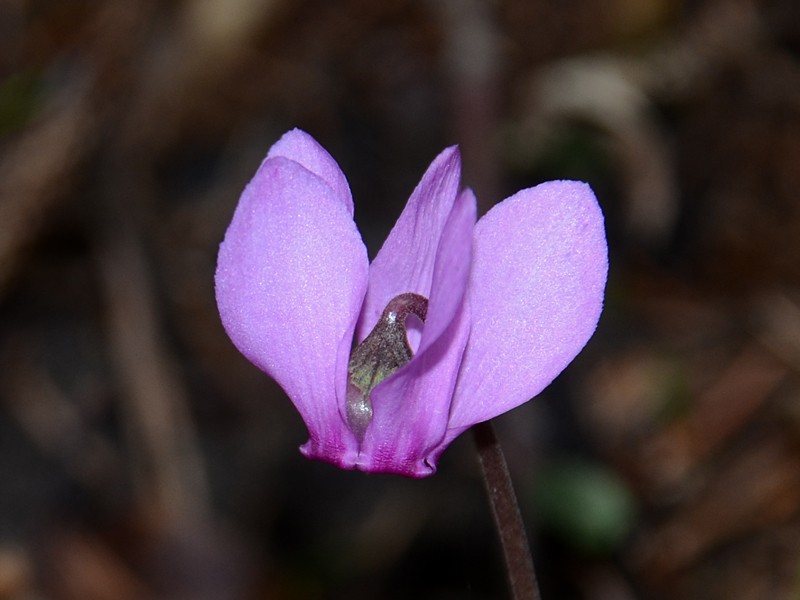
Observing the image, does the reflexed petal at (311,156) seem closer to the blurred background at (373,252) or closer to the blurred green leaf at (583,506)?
the blurred background at (373,252)

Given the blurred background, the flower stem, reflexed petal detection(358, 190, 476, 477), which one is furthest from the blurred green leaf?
reflexed petal detection(358, 190, 476, 477)

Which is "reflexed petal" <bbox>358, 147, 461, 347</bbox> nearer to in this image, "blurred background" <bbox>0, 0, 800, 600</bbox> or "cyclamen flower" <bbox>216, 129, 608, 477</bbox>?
"cyclamen flower" <bbox>216, 129, 608, 477</bbox>

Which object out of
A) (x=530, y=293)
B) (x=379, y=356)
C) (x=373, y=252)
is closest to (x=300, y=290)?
(x=379, y=356)

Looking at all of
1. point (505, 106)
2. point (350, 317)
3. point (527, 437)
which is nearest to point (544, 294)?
point (350, 317)

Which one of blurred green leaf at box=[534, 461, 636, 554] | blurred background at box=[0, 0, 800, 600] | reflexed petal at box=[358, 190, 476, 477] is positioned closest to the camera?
reflexed petal at box=[358, 190, 476, 477]

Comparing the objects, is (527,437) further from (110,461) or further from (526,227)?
(526,227)
